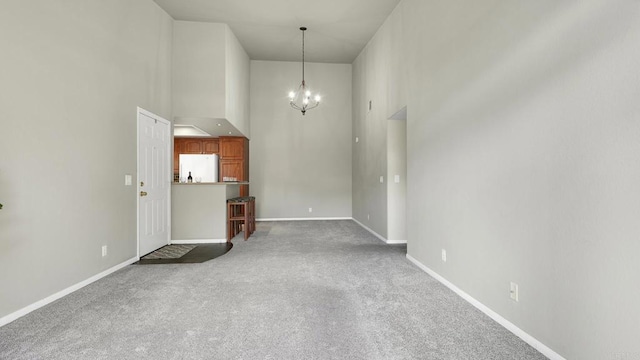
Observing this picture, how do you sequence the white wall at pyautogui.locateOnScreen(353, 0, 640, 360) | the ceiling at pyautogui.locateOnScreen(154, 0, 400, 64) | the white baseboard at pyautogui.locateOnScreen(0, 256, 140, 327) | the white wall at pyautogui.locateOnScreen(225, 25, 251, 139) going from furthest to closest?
the white wall at pyautogui.locateOnScreen(225, 25, 251, 139), the ceiling at pyautogui.locateOnScreen(154, 0, 400, 64), the white baseboard at pyautogui.locateOnScreen(0, 256, 140, 327), the white wall at pyautogui.locateOnScreen(353, 0, 640, 360)

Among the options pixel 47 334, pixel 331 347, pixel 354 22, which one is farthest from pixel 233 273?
pixel 354 22

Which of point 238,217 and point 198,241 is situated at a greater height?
point 238,217

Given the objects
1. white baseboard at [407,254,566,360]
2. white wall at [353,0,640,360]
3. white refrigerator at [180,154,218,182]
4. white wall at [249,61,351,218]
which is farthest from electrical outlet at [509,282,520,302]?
white refrigerator at [180,154,218,182]

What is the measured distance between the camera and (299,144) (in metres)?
8.36

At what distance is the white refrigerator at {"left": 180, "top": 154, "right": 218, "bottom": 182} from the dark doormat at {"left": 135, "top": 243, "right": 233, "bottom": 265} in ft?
9.56

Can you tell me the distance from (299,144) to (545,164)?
22.2ft

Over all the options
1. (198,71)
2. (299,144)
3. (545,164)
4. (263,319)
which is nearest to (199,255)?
(263,319)

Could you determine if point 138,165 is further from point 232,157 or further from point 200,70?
point 232,157

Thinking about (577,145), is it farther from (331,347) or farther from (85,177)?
(85,177)

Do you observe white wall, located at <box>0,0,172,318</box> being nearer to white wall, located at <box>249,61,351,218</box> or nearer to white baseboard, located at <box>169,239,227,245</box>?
white baseboard, located at <box>169,239,227,245</box>

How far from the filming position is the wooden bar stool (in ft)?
18.4

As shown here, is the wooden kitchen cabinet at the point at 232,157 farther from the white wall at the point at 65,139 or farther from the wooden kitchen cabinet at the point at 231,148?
the white wall at the point at 65,139

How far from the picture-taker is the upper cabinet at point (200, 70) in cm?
538

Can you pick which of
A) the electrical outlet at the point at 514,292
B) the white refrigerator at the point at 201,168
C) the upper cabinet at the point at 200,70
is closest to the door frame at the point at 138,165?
the upper cabinet at the point at 200,70
